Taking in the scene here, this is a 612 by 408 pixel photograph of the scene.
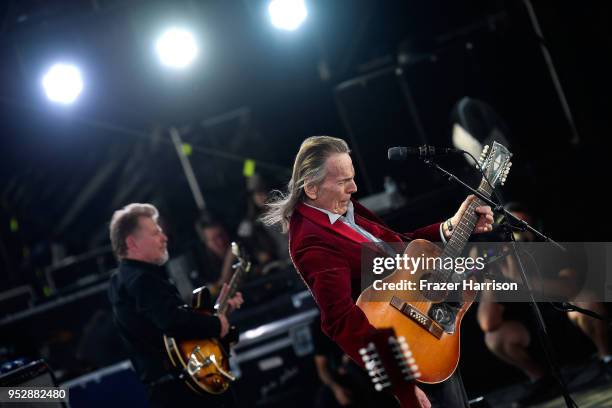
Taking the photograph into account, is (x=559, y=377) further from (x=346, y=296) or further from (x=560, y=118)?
(x=560, y=118)

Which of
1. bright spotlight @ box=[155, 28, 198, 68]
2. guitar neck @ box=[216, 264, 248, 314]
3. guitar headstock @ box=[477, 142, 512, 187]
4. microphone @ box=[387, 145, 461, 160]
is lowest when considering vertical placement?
guitar neck @ box=[216, 264, 248, 314]

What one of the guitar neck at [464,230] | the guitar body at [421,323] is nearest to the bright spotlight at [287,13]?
the guitar neck at [464,230]

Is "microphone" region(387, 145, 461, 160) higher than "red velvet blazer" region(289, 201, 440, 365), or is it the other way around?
"microphone" region(387, 145, 461, 160)

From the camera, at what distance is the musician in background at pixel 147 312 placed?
5.07 metres

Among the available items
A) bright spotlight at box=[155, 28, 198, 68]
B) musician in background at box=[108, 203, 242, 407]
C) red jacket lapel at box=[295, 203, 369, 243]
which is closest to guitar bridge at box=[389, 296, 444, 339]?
red jacket lapel at box=[295, 203, 369, 243]

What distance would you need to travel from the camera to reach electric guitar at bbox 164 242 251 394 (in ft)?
17.0

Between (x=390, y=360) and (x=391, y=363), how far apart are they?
0.01 m

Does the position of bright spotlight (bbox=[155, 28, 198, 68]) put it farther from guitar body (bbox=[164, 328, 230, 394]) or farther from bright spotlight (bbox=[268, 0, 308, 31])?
guitar body (bbox=[164, 328, 230, 394])

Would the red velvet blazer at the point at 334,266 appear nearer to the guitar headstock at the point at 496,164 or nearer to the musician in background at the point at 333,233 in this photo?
the musician in background at the point at 333,233

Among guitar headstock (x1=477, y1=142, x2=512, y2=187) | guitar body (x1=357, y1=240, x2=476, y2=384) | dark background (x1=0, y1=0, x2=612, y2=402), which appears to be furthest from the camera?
dark background (x1=0, y1=0, x2=612, y2=402)

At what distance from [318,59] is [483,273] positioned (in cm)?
562

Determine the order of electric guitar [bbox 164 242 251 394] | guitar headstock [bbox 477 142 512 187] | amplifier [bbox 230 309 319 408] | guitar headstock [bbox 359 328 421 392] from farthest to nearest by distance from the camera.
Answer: amplifier [bbox 230 309 319 408]
electric guitar [bbox 164 242 251 394]
guitar headstock [bbox 477 142 512 187]
guitar headstock [bbox 359 328 421 392]

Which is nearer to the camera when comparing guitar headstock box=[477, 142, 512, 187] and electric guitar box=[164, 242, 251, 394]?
guitar headstock box=[477, 142, 512, 187]

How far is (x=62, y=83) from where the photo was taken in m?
9.63
